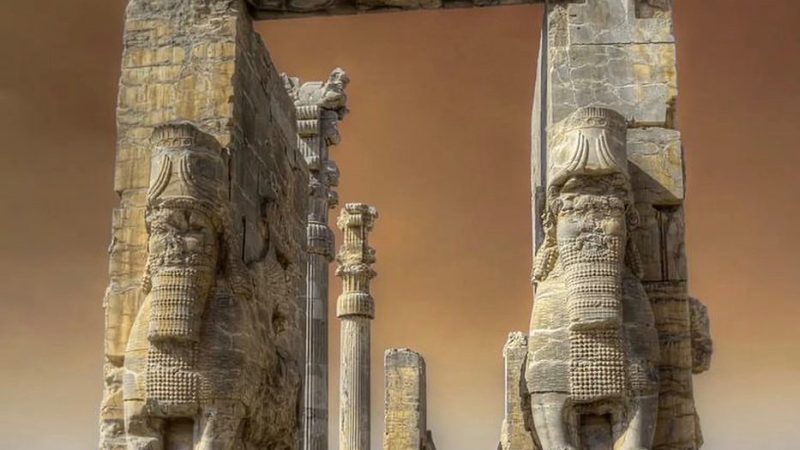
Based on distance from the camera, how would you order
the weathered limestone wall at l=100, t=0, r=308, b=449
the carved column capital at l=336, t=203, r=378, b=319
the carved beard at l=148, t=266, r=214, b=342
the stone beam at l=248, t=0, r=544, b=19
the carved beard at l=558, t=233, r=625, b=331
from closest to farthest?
the carved beard at l=558, t=233, r=625, b=331 → the carved beard at l=148, t=266, r=214, b=342 → the weathered limestone wall at l=100, t=0, r=308, b=449 → the stone beam at l=248, t=0, r=544, b=19 → the carved column capital at l=336, t=203, r=378, b=319

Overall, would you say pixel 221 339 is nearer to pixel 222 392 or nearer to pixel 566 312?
pixel 222 392

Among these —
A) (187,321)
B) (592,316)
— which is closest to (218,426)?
(187,321)

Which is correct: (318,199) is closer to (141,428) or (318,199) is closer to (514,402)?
(514,402)

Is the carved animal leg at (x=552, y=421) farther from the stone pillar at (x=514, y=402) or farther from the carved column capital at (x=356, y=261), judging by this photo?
the carved column capital at (x=356, y=261)

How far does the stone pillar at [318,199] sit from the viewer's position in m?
16.4

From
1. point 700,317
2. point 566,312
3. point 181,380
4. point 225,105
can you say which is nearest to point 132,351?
point 181,380

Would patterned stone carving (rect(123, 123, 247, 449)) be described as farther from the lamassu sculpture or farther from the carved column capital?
the carved column capital

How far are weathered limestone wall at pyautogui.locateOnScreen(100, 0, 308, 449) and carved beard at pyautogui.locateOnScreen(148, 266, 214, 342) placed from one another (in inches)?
9.1

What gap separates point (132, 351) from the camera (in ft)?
28.2

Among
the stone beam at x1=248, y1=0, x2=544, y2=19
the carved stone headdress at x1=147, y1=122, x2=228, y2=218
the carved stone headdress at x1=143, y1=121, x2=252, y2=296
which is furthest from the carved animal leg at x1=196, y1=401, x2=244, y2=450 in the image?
the stone beam at x1=248, y1=0, x2=544, y2=19

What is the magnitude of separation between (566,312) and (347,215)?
10877 millimetres

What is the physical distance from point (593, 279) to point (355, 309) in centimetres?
1078

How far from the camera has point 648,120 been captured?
8953 mm

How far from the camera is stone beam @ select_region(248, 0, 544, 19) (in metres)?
9.88
